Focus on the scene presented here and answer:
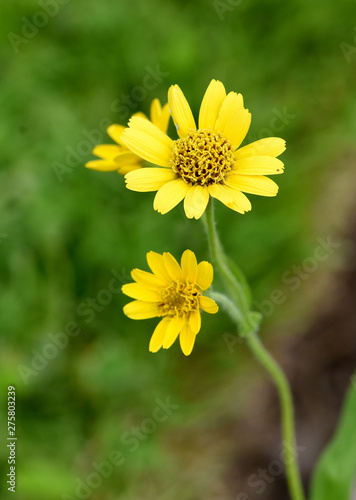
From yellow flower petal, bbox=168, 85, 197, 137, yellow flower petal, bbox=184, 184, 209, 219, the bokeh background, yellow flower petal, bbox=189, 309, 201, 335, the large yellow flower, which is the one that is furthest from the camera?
the bokeh background

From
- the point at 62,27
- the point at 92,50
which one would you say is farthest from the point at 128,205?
the point at 62,27

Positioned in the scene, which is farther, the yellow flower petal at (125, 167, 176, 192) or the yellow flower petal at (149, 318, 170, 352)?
the yellow flower petal at (149, 318, 170, 352)

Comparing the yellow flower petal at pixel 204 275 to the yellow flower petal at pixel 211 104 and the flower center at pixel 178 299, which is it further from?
the yellow flower petal at pixel 211 104

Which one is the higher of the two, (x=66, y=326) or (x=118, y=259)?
(x=118, y=259)

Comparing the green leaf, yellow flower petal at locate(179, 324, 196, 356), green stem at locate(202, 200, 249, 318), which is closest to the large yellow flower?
green stem at locate(202, 200, 249, 318)

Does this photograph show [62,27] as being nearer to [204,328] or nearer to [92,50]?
[92,50]

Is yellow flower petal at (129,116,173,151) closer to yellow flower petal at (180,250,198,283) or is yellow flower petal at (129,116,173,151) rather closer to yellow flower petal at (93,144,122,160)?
yellow flower petal at (93,144,122,160)

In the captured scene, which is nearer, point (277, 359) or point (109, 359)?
point (109, 359)
